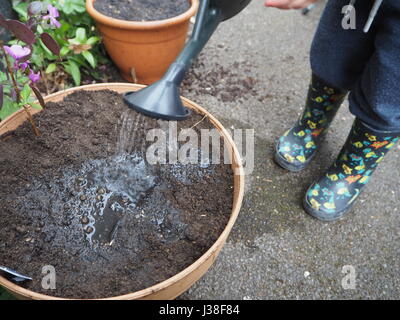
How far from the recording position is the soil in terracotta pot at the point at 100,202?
0.79 meters

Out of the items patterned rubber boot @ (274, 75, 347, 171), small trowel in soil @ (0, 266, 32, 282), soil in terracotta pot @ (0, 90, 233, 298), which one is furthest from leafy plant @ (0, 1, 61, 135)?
patterned rubber boot @ (274, 75, 347, 171)

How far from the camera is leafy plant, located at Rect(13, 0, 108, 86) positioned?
135 cm

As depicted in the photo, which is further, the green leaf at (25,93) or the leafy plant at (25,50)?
the green leaf at (25,93)

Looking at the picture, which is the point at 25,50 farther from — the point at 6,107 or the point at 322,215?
the point at 322,215

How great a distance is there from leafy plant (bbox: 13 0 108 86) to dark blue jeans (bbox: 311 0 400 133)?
0.92 m

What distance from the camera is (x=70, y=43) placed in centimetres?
138

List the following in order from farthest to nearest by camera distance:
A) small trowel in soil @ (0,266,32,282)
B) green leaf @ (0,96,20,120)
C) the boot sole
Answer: the boot sole
green leaf @ (0,96,20,120)
small trowel in soil @ (0,266,32,282)

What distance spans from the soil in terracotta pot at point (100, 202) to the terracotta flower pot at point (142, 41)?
448mm

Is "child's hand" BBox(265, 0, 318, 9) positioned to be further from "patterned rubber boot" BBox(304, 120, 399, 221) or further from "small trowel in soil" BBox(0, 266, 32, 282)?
"small trowel in soil" BBox(0, 266, 32, 282)

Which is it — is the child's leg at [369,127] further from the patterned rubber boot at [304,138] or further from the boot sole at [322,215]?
the patterned rubber boot at [304,138]

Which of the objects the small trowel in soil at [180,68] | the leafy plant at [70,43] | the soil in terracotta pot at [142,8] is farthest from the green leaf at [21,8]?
the small trowel in soil at [180,68]

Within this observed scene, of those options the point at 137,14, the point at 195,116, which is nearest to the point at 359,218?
the point at 195,116
